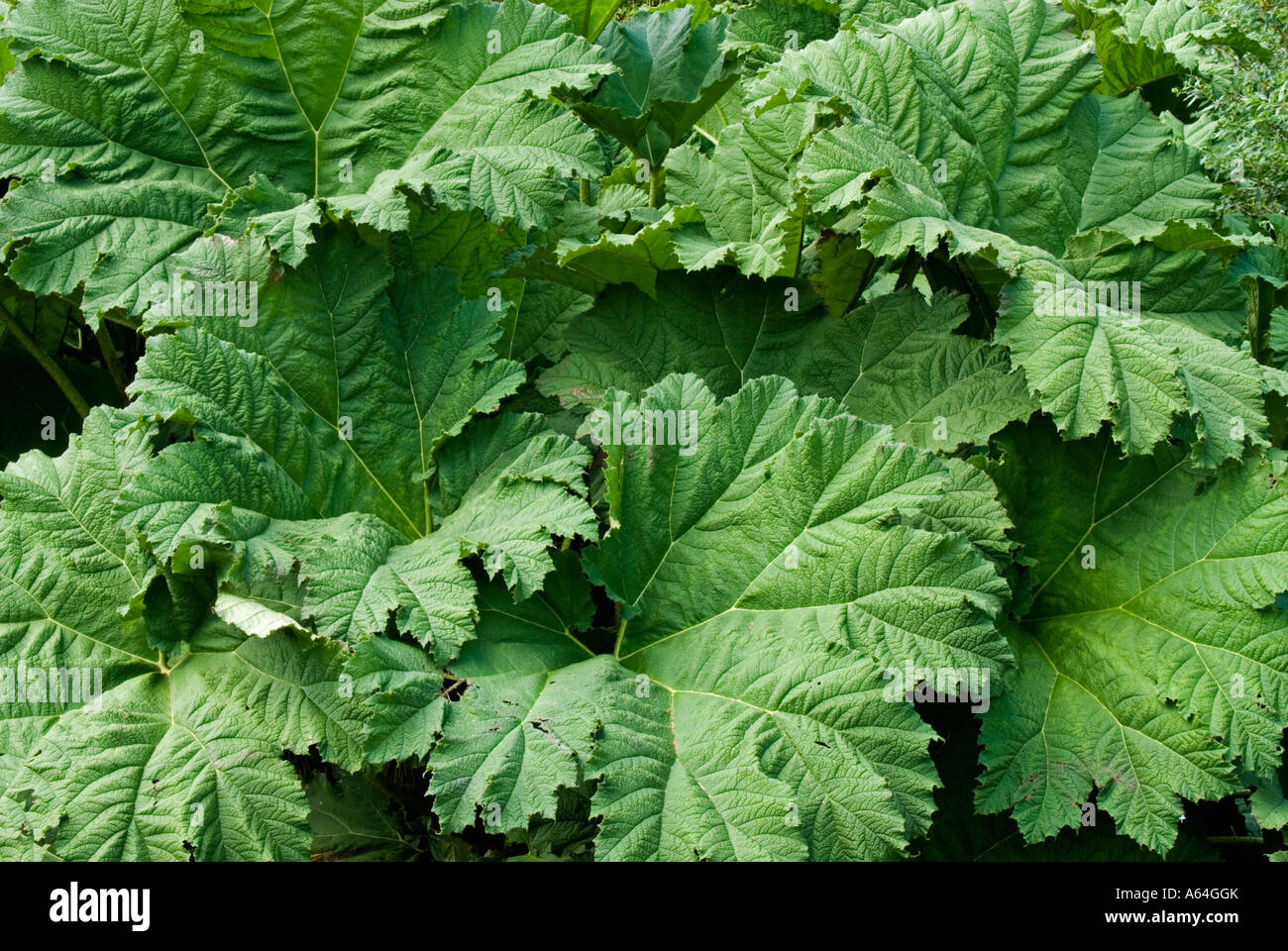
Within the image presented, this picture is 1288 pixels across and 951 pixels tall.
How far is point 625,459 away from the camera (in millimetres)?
2637

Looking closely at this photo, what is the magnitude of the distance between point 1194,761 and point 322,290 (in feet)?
7.56

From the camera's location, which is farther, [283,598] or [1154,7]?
[1154,7]

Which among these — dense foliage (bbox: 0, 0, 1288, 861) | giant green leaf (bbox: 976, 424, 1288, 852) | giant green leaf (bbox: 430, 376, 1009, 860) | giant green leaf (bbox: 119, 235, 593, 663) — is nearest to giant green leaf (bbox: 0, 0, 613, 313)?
dense foliage (bbox: 0, 0, 1288, 861)

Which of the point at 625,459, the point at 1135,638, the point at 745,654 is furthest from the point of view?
the point at 1135,638

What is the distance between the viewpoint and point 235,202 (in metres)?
2.93

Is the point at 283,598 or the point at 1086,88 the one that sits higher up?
the point at 1086,88

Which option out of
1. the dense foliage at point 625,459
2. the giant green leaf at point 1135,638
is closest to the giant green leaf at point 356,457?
the dense foliage at point 625,459

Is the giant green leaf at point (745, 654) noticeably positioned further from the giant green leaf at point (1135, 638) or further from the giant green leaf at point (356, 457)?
the giant green leaf at point (1135, 638)

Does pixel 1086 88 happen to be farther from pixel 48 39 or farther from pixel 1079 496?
pixel 48 39

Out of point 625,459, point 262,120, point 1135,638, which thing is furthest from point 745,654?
point 262,120

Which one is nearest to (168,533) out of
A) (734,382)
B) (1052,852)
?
(734,382)

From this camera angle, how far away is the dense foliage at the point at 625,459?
233 cm

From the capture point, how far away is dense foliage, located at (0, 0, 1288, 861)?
7.66ft

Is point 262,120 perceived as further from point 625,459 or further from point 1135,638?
point 1135,638
